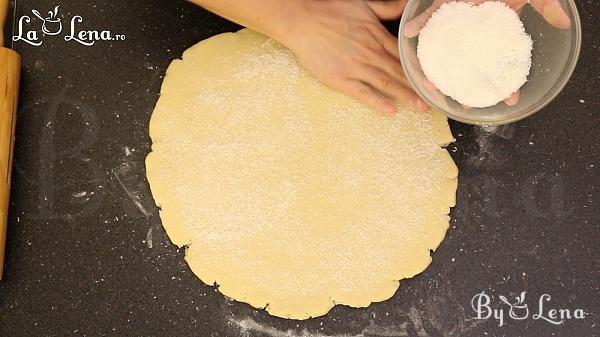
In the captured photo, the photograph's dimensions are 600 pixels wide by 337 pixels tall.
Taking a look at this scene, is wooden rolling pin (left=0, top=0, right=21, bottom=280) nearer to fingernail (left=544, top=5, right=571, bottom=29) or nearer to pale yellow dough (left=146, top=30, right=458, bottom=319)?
pale yellow dough (left=146, top=30, right=458, bottom=319)

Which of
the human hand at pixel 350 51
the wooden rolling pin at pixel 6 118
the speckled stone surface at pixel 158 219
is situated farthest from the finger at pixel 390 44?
the wooden rolling pin at pixel 6 118

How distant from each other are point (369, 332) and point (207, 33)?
0.56m

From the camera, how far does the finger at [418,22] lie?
90 centimetres

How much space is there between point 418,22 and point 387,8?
0.32 ft

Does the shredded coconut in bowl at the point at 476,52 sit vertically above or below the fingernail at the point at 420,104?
above

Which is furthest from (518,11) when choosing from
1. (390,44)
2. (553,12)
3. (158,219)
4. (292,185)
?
(158,219)

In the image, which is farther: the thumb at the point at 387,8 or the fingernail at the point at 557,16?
the thumb at the point at 387,8

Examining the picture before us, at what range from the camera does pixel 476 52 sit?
0.86 meters

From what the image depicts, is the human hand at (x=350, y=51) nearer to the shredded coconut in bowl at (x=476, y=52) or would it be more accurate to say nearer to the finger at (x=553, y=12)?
the shredded coconut in bowl at (x=476, y=52)

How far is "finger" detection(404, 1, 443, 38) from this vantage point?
90 cm

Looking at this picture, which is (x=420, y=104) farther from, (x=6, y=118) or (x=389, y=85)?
(x=6, y=118)

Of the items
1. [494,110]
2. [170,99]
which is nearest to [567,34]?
[494,110]

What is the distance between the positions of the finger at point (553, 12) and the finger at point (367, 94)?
257 millimetres

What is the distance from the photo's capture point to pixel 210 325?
3.26 ft
